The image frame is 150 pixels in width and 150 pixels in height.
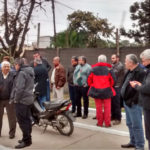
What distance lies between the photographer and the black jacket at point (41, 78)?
6.89 m

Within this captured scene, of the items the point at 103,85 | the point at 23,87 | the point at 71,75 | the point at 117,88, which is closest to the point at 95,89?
the point at 103,85

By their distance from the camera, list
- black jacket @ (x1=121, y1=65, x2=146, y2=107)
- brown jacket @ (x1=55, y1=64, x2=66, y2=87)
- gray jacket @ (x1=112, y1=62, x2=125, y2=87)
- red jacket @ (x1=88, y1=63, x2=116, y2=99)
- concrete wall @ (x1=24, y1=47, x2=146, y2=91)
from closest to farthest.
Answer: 1. black jacket @ (x1=121, y1=65, x2=146, y2=107)
2. red jacket @ (x1=88, y1=63, x2=116, y2=99)
3. gray jacket @ (x1=112, y1=62, x2=125, y2=87)
4. brown jacket @ (x1=55, y1=64, x2=66, y2=87)
5. concrete wall @ (x1=24, y1=47, x2=146, y2=91)

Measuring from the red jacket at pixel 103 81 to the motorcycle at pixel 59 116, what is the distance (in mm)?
777

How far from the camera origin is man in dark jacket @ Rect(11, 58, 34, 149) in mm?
4835

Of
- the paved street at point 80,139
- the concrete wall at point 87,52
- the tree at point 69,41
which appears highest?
the tree at point 69,41

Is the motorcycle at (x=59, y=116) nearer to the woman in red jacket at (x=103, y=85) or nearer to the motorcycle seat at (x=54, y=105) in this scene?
the motorcycle seat at (x=54, y=105)

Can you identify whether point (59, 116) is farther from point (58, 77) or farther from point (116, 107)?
point (58, 77)

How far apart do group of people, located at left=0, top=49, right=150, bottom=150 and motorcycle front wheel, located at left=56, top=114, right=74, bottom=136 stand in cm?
83

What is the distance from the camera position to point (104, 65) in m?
6.09

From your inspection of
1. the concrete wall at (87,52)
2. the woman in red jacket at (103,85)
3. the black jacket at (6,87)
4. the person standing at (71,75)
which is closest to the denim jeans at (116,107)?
the woman in red jacket at (103,85)

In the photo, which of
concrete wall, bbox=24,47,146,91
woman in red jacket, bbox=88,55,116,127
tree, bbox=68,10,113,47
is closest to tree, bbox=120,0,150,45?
tree, bbox=68,10,113,47

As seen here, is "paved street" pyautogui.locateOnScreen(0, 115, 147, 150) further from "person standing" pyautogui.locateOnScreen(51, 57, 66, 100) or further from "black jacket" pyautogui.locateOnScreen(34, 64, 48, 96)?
"person standing" pyautogui.locateOnScreen(51, 57, 66, 100)

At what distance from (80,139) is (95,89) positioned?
4.13 ft

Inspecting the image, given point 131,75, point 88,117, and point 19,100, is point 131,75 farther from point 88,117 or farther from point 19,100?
point 88,117
